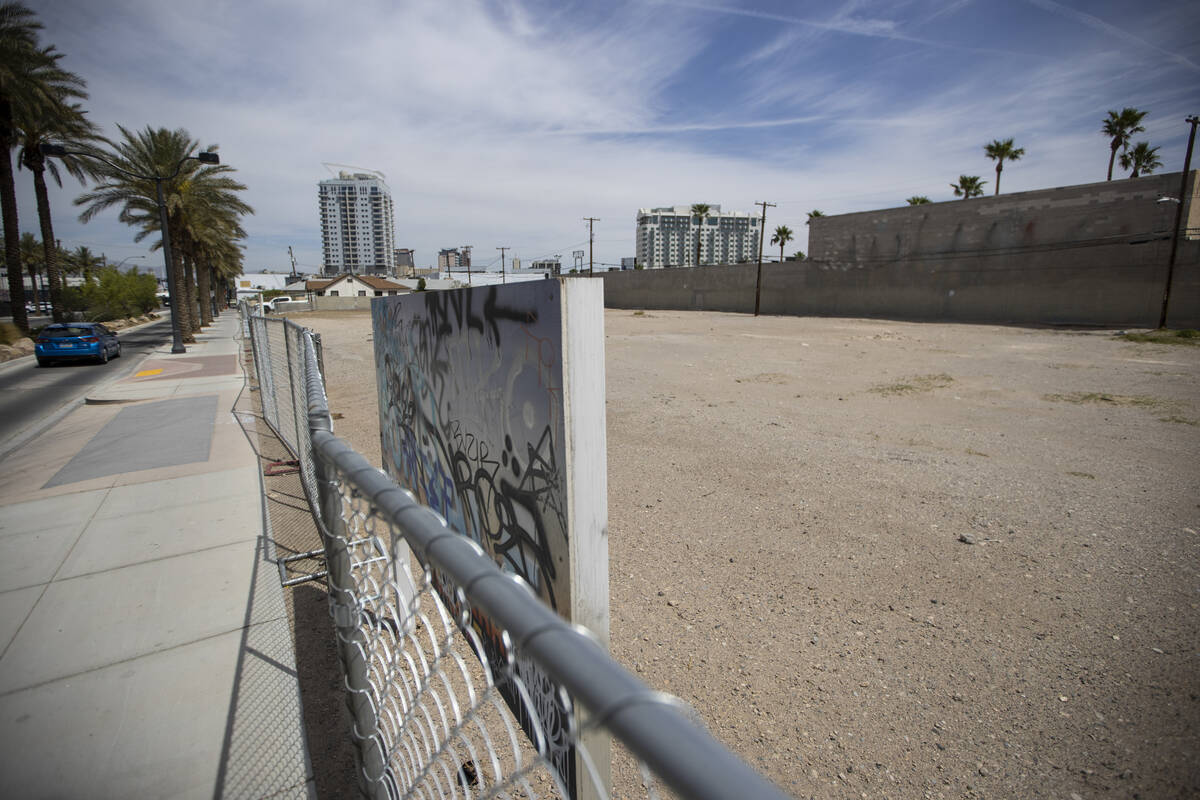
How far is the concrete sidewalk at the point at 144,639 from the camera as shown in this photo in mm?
2553

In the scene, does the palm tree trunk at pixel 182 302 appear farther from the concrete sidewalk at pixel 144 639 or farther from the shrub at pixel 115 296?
the concrete sidewalk at pixel 144 639

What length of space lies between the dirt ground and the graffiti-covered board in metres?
1.31

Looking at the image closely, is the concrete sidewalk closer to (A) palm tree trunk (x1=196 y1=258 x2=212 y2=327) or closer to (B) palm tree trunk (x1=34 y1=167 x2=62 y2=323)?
(B) palm tree trunk (x1=34 y1=167 x2=62 y2=323)

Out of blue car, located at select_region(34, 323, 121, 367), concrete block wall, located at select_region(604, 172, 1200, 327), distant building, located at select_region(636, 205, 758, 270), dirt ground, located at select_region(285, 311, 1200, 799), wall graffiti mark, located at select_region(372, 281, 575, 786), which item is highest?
distant building, located at select_region(636, 205, 758, 270)

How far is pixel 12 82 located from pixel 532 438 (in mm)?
28941

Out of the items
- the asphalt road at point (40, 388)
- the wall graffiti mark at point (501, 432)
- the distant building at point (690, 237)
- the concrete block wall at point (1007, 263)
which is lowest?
the asphalt road at point (40, 388)

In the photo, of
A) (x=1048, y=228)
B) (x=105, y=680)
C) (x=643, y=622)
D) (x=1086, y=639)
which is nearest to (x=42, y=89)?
(x=105, y=680)

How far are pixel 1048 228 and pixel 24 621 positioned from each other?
46678 mm

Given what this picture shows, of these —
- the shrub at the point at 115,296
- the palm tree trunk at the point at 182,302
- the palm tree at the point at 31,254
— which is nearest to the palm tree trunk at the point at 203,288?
the shrub at the point at 115,296

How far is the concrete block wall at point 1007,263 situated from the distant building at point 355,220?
147 metres

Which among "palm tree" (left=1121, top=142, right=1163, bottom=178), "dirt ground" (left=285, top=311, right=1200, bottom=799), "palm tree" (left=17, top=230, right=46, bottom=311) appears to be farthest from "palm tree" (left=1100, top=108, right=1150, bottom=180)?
"palm tree" (left=17, top=230, right=46, bottom=311)

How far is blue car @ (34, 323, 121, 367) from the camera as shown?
1748cm

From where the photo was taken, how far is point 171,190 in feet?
82.0

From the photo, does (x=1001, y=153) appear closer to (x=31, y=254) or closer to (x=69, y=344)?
(x=69, y=344)
